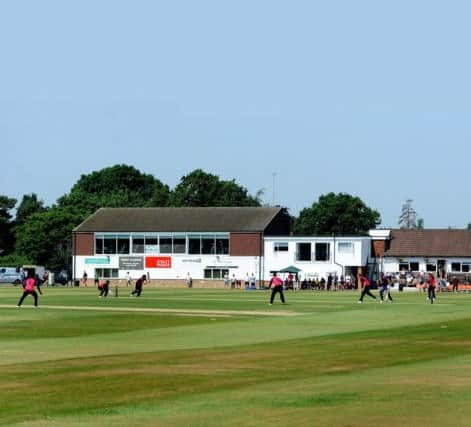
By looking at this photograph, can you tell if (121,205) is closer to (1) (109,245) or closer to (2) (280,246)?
(1) (109,245)

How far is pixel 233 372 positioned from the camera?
81.8 feet

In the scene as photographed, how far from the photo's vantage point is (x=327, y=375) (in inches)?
959

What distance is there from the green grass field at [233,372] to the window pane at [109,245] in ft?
311

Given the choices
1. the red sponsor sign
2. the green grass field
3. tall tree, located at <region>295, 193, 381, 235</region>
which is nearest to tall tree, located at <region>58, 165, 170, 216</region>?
tall tree, located at <region>295, 193, 381, 235</region>

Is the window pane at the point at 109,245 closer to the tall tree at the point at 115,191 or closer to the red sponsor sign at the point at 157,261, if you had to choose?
the red sponsor sign at the point at 157,261

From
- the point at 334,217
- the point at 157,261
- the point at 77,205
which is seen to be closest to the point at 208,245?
the point at 157,261

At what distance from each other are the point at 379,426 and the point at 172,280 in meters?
124

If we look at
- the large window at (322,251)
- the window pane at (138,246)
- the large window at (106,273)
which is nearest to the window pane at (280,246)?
the large window at (322,251)

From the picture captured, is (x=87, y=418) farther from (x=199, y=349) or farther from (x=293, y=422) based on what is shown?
(x=199, y=349)

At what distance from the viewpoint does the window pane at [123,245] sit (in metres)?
142

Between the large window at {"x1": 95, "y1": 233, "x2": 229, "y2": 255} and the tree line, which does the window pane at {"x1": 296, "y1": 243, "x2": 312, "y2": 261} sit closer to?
the large window at {"x1": 95, "y1": 233, "x2": 229, "y2": 255}

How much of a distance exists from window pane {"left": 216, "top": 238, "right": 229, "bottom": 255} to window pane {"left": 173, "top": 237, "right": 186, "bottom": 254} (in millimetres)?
4022

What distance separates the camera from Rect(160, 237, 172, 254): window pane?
14075 cm

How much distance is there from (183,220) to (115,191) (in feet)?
151
